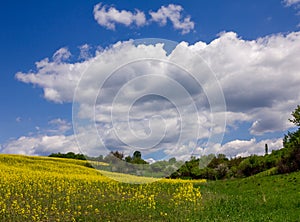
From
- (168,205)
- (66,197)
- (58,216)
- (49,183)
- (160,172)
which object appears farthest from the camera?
(160,172)

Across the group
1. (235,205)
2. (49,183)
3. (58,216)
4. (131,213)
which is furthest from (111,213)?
(49,183)

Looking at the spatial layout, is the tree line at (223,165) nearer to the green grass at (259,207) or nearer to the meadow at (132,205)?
the meadow at (132,205)

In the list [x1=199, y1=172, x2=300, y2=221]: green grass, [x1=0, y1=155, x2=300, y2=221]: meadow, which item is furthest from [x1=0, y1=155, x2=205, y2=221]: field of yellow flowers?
[x1=199, y1=172, x2=300, y2=221]: green grass

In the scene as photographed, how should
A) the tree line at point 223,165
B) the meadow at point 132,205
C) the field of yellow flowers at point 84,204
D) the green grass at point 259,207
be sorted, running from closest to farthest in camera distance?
the green grass at point 259,207, the meadow at point 132,205, the field of yellow flowers at point 84,204, the tree line at point 223,165

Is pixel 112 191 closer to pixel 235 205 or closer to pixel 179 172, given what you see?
pixel 235 205

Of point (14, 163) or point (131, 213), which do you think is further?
point (14, 163)

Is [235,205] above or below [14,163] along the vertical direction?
below

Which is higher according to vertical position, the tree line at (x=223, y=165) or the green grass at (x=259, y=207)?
the tree line at (x=223, y=165)

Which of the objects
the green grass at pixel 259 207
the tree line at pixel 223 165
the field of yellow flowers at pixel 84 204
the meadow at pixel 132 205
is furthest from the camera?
the tree line at pixel 223 165

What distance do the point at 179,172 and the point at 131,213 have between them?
27.6 m

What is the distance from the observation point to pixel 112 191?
19656 mm

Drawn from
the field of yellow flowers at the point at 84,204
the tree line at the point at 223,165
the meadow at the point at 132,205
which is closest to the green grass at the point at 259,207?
the meadow at the point at 132,205

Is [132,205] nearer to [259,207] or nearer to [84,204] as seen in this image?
[84,204]

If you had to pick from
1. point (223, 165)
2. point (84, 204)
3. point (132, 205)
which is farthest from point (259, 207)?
point (223, 165)
